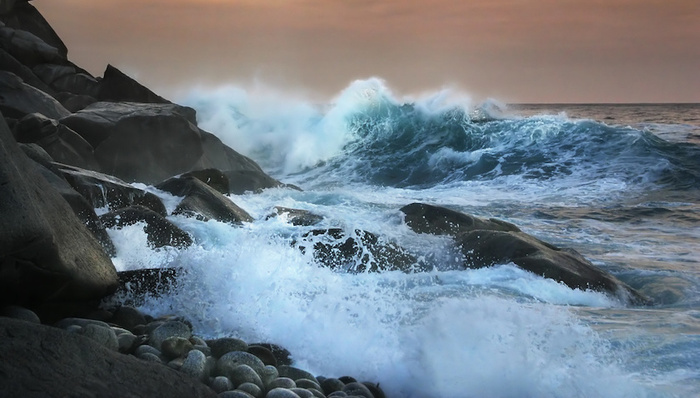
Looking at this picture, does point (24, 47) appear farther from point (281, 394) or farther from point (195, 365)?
point (281, 394)

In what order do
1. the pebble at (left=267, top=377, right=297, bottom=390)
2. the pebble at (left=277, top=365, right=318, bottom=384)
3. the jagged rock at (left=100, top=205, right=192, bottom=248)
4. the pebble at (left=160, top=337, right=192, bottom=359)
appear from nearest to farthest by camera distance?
the pebble at (left=267, top=377, right=297, bottom=390) → the pebble at (left=160, top=337, right=192, bottom=359) → the pebble at (left=277, top=365, right=318, bottom=384) → the jagged rock at (left=100, top=205, right=192, bottom=248)

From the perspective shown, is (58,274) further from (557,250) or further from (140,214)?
(557,250)

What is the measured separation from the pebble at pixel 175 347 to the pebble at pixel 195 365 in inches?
7.5

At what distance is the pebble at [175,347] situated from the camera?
13.9 ft

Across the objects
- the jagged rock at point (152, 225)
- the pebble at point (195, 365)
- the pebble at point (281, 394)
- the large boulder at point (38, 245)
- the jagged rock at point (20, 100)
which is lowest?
the pebble at point (281, 394)

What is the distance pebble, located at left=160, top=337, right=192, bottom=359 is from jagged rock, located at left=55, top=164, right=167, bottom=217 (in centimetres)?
418

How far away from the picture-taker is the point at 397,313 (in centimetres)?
569

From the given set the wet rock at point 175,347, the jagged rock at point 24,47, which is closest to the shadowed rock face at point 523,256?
the wet rock at point 175,347

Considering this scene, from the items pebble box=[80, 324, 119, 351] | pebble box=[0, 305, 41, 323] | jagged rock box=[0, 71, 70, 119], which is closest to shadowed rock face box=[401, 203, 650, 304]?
pebble box=[80, 324, 119, 351]

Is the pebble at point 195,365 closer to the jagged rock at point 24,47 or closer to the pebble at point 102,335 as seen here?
the pebble at point 102,335

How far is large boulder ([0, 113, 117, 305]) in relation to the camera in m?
3.90

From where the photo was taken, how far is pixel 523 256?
7742mm

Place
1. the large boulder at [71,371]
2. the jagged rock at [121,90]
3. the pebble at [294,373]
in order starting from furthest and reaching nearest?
the jagged rock at [121,90]
the pebble at [294,373]
the large boulder at [71,371]

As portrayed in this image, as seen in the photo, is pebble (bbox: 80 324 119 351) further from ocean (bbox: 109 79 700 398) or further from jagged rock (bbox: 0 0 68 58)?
jagged rock (bbox: 0 0 68 58)
